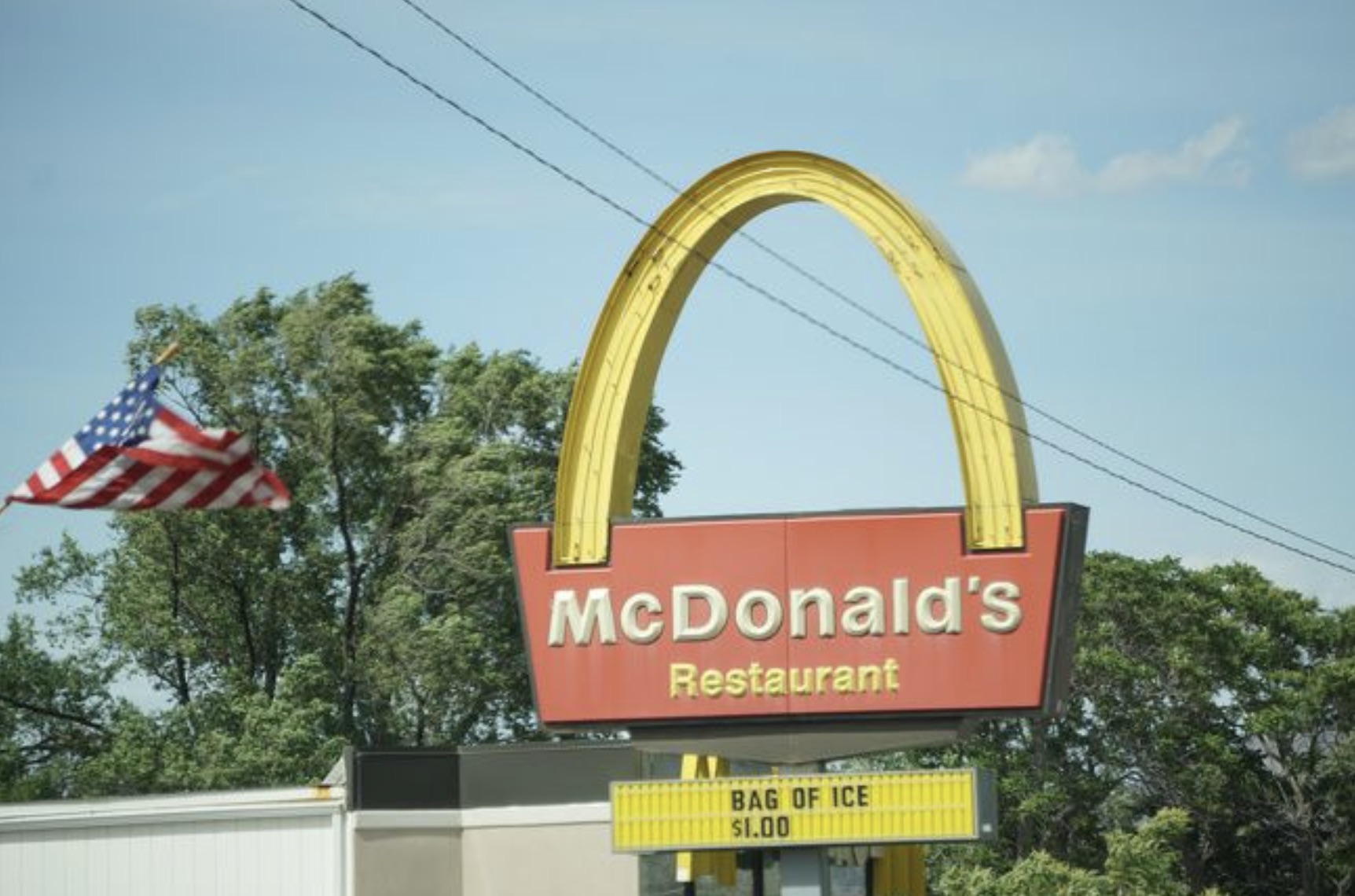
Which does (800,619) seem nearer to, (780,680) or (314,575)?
(780,680)

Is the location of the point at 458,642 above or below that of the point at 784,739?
above

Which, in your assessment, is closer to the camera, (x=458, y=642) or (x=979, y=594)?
(x=979, y=594)

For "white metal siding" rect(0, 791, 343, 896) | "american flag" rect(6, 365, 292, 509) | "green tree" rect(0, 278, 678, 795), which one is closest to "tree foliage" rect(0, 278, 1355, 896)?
"green tree" rect(0, 278, 678, 795)

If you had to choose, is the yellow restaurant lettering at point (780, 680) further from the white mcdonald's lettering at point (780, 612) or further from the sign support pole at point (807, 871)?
the sign support pole at point (807, 871)

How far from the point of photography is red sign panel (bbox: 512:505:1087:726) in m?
27.9

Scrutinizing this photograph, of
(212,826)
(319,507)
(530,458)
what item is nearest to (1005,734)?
(530,458)

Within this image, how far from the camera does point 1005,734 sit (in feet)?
212

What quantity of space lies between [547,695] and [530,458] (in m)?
31.1

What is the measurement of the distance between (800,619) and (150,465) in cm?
935

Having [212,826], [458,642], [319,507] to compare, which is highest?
[319,507]

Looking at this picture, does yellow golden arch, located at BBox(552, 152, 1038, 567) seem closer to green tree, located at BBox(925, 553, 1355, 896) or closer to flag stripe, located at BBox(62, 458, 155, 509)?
flag stripe, located at BBox(62, 458, 155, 509)

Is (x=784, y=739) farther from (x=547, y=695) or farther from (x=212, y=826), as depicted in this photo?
(x=212, y=826)

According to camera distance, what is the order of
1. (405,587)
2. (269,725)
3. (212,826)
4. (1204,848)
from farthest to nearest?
(1204,848), (405,587), (269,725), (212,826)

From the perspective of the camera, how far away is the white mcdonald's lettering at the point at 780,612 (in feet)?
91.8
